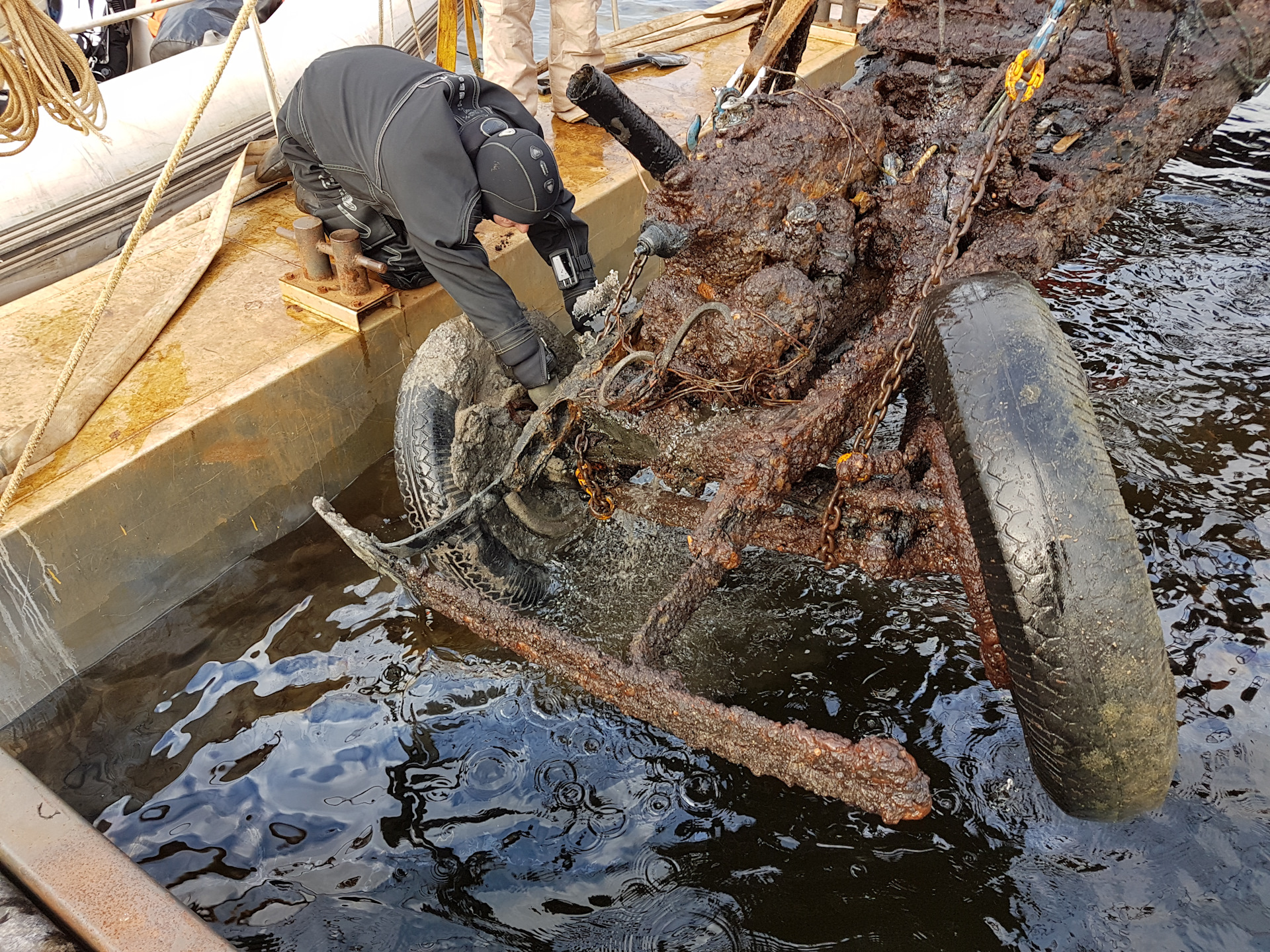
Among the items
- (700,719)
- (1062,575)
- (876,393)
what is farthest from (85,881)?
(876,393)

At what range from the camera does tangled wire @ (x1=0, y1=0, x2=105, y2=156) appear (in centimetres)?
284

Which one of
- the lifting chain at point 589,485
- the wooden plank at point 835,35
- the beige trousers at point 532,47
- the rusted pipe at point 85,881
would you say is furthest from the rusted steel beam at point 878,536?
the wooden plank at point 835,35

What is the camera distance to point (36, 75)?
2.96 metres

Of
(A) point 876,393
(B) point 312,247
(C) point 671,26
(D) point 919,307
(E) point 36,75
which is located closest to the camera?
(D) point 919,307

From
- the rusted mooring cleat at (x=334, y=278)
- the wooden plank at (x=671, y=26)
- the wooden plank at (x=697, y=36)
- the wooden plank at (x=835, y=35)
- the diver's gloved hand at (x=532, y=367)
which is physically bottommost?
the diver's gloved hand at (x=532, y=367)

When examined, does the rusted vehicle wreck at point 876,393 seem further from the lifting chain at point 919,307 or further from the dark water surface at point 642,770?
the dark water surface at point 642,770

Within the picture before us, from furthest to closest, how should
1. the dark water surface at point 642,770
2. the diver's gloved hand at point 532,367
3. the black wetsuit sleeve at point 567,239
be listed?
1. the black wetsuit sleeve at point 567,239
2. the diver's gloved hand at point 532,367
3. the dark water surface at point 642,770

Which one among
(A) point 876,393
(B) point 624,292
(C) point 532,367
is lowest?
(C) point 532,367

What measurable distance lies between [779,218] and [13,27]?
2.64 m

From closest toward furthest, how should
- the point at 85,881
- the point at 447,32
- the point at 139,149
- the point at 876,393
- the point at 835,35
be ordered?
the point at 85,881, the point at 876,393, the point at 447,32, the point at 139,149, the point at 835,35

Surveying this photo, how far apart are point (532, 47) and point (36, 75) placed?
358 cm

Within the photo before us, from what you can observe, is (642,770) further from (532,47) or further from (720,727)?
(532,47)

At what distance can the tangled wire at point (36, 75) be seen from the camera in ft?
9.32

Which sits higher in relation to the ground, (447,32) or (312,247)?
(447,32)
